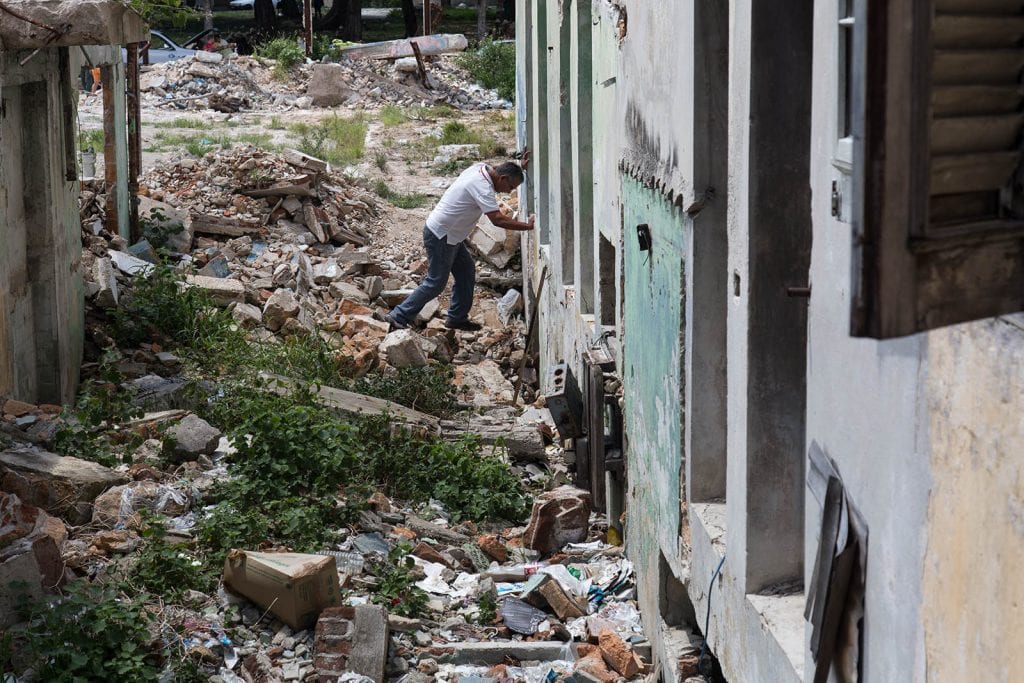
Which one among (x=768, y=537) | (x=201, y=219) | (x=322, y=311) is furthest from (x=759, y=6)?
(x=201, y=219)

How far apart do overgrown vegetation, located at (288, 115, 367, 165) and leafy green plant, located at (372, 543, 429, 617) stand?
12.0 meters

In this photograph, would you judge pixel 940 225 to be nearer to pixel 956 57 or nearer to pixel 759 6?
pixel 956 57

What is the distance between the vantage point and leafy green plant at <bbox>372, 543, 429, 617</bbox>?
6.36 metres

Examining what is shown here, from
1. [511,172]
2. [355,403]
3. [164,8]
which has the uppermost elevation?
[164,8]

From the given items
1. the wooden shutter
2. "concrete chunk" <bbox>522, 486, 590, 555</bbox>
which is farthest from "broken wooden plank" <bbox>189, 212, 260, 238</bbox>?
the wooden shutter

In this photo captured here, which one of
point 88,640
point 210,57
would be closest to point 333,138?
point 210,57

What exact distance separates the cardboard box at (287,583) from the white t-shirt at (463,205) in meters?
6.25

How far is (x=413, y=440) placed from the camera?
28.5 feet

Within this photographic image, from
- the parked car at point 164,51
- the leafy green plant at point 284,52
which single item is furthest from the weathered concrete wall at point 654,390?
the parked car at point 164,51

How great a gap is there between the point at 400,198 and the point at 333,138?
3788 millimetres

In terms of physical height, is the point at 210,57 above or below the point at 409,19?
below

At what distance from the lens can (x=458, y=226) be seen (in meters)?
12.0

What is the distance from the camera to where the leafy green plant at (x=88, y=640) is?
4965 mm

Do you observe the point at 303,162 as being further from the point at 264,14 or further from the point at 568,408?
the point at 264,14
